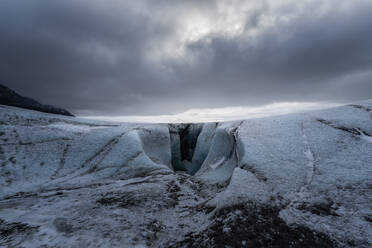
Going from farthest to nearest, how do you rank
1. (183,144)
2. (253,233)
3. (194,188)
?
(183,144), (194,188), (253,233)

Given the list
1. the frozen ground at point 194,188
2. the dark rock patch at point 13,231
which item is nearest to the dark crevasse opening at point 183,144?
the frozen ground at point 194,188

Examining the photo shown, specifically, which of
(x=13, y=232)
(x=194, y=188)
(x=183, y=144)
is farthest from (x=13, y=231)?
(x=183, y=144)

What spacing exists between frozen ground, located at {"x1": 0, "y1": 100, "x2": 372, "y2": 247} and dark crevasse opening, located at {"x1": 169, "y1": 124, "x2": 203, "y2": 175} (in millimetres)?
3798

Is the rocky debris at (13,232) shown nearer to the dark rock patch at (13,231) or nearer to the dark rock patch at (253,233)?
the dark rock patch at (13,231)

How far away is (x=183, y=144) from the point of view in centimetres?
1372

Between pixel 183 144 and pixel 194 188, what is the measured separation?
8169 millimetres

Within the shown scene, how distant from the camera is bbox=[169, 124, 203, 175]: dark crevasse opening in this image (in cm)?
1216

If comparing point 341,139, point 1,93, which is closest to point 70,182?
point 341,139

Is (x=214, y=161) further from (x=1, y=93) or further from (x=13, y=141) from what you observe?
(x=1, y=93)

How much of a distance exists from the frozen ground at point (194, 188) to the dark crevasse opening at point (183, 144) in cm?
380

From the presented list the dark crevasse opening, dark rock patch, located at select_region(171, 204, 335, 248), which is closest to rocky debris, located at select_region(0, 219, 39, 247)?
dark rock patch, located at select_region(171, 204, 335, 248)

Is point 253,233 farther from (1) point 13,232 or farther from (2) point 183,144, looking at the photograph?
(2) point 183,144

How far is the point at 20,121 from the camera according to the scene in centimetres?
782

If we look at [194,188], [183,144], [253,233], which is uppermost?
[253,233]
